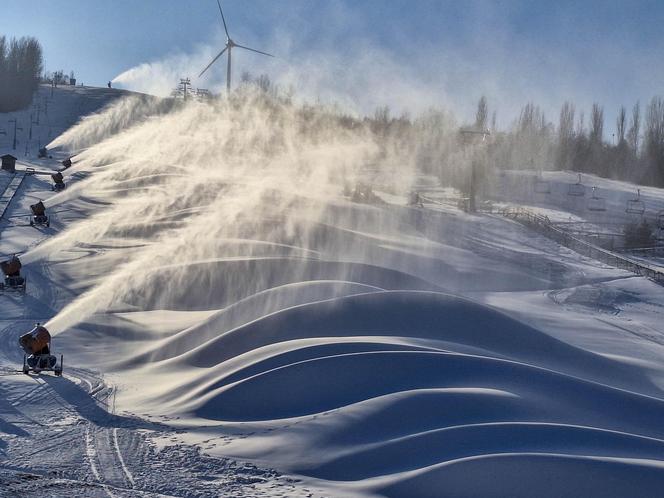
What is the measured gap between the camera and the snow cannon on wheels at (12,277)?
22.3 metres

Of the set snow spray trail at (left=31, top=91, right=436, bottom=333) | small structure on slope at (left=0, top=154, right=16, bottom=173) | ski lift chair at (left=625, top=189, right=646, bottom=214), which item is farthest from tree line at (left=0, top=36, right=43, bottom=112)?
ski lift chair at (left=625, top=189, right=646, bottom=214)

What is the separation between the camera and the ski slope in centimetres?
974

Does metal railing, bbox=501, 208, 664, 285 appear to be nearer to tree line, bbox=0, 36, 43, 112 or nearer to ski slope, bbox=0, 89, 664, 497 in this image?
ski slope, bbox=0, 89, 664, 497

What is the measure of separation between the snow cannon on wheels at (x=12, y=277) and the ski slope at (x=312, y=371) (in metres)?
0.93

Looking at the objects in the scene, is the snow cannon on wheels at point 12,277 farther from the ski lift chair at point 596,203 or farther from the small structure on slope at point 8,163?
the ski lift chair at point 596,203

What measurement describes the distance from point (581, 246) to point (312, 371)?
32.2 metres

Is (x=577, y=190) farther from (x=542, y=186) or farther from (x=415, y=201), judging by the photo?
(x=415, y=201)

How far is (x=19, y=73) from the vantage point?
329 ft

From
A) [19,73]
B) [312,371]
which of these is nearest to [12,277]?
[312,371]

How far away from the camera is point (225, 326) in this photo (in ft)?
56.7

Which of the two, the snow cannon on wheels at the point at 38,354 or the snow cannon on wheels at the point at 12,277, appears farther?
the snow cannon on wheels at the point at 12,277

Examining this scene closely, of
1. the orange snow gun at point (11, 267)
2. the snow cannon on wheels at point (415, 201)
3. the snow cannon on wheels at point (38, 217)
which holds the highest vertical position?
the snow cannon on wheels at point (415, 201)

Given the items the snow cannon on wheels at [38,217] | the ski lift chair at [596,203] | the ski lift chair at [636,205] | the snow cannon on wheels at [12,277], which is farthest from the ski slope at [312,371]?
the ski lift chair at [636,205]

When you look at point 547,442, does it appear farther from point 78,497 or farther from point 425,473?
point 78,497
